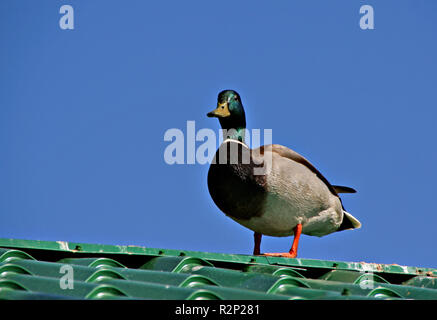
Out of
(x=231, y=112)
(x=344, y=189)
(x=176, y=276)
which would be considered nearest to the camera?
(x=176, y=276)

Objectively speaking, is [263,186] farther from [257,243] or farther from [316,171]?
[316,171]

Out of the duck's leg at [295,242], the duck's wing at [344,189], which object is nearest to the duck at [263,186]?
the duck's leg at [295,242]

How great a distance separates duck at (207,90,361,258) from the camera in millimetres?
7473

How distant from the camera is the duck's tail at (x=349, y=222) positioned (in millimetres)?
9031

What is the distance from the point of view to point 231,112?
26.7ft

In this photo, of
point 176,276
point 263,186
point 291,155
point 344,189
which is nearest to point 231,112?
point 291,155

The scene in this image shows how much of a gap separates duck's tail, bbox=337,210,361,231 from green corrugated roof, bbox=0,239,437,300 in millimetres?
2765

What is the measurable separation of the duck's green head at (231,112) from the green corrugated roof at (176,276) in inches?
100

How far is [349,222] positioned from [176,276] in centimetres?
529
